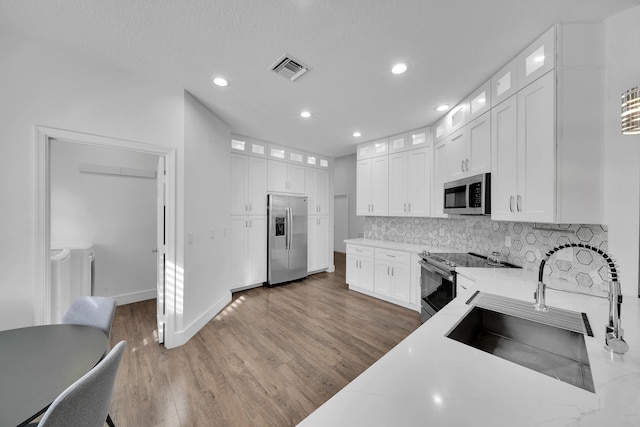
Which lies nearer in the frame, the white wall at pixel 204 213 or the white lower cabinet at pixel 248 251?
the white wall at pixel 204 213

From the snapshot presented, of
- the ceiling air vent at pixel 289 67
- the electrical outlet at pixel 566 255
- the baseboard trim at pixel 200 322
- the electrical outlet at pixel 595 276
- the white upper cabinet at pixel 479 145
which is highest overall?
the ceiling air vent at pixel 289 67

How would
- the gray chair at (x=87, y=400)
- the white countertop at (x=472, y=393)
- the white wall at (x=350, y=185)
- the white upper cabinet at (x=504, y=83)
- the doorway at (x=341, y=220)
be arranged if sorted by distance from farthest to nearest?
the doorway at (x=341, y=220), the white wall at (x=350, y=185), the white upper cabinet at (x=504, y=83), the gray chair at (x=87, y=400), the white countertop at (x=472, y=393)

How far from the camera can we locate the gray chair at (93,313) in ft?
4.94

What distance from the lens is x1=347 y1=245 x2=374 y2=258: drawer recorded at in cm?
380

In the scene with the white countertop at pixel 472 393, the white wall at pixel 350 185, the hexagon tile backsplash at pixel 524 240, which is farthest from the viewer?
the white wall at pixel 350 185

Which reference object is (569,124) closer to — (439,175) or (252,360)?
(439,175)

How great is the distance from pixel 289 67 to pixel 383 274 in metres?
2.99

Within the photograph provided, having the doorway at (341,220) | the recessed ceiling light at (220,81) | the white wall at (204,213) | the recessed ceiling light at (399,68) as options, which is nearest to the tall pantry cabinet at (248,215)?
the white wall at (204,213)

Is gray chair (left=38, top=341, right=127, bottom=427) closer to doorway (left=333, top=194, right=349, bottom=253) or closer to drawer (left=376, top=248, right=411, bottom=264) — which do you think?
drawer (left=376, top=248, right=411, bottom=264)

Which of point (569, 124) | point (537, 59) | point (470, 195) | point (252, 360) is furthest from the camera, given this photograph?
point (470, 195)

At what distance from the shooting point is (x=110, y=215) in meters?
3.27

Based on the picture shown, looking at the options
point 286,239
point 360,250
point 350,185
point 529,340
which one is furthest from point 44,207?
point 350,185

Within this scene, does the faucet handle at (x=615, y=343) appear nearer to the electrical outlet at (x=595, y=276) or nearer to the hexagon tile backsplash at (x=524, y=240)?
the hexagon tile backsplash at (x=524, y=240)

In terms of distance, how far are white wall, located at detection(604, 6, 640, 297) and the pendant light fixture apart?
1.89ft
